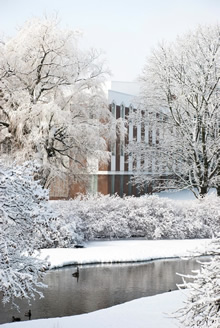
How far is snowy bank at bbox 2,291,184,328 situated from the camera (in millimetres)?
9555

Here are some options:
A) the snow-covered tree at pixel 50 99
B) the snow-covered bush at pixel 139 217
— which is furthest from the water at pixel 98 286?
the snow-covered tree at pixel 50 99

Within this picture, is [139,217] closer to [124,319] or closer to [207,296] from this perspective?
[124,319]

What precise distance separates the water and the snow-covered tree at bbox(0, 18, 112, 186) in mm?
8775

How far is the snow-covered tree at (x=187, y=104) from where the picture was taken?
28.0 meters

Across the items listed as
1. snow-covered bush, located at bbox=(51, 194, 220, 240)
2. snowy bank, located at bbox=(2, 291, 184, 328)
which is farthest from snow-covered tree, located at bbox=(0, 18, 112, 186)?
snowy bank, located at bbox=(2, 291, 184, 328)

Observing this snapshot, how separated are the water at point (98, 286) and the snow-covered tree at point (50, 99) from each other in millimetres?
8775

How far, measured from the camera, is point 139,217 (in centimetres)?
2395

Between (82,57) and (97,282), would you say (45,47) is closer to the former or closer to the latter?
(82,57)

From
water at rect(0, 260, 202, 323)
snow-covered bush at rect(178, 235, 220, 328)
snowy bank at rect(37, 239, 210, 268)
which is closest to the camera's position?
snow-covered bush at rect(178, 235, 220, 328)

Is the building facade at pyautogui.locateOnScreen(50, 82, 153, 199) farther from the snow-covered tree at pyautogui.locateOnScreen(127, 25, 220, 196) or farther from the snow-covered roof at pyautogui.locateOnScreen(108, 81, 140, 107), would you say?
the snow-covered tree at pyautogui.locateOnScreen(127, 25, 220, 196)

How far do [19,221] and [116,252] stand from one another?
11353 mm

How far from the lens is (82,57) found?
2716 centimetres

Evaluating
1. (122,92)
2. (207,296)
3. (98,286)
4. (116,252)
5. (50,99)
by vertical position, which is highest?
(122,92)

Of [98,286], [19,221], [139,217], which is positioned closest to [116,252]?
[139,217]
